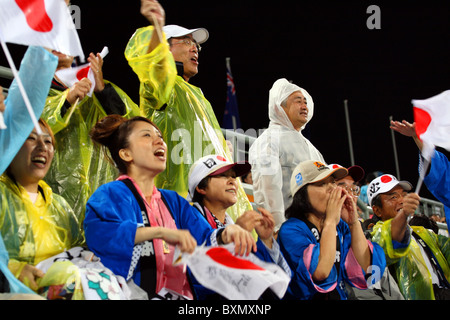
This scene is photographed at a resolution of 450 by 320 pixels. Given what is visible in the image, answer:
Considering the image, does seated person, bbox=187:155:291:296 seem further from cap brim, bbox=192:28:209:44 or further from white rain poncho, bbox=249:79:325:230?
cap brim, bbox=192:28:209:44

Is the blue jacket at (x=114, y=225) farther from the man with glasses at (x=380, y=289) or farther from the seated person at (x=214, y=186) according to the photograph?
the man with glasses at (x=380, y=289)

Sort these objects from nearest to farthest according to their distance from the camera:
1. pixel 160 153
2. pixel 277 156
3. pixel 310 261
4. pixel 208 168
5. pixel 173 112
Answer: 1. pixel 160 153
2. pixel 310 261
3. pixel 208 168
4. pixel 173 112
5. pixel 277 156

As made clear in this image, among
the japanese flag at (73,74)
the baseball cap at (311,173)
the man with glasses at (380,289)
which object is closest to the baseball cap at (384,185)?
the man with glasses at (380,289)

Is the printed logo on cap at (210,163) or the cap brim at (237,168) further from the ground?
the printed logo on cap at (210,163)

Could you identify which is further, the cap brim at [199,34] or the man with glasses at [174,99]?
the cap brim at [199,34]

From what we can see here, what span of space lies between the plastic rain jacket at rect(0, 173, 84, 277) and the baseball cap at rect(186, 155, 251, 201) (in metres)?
0.81

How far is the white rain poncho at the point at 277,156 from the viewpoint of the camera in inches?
158

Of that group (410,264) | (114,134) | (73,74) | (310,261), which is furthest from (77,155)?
(410,264)

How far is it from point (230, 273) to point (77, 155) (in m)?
1.29

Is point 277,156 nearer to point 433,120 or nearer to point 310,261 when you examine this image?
point 433,120

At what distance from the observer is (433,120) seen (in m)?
3.89

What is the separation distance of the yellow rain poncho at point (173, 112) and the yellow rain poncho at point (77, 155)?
220mm

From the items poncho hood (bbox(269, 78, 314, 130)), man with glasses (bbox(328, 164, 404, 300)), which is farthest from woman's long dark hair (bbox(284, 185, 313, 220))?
poncho hood (bbox(269, 78, 314, 130))
